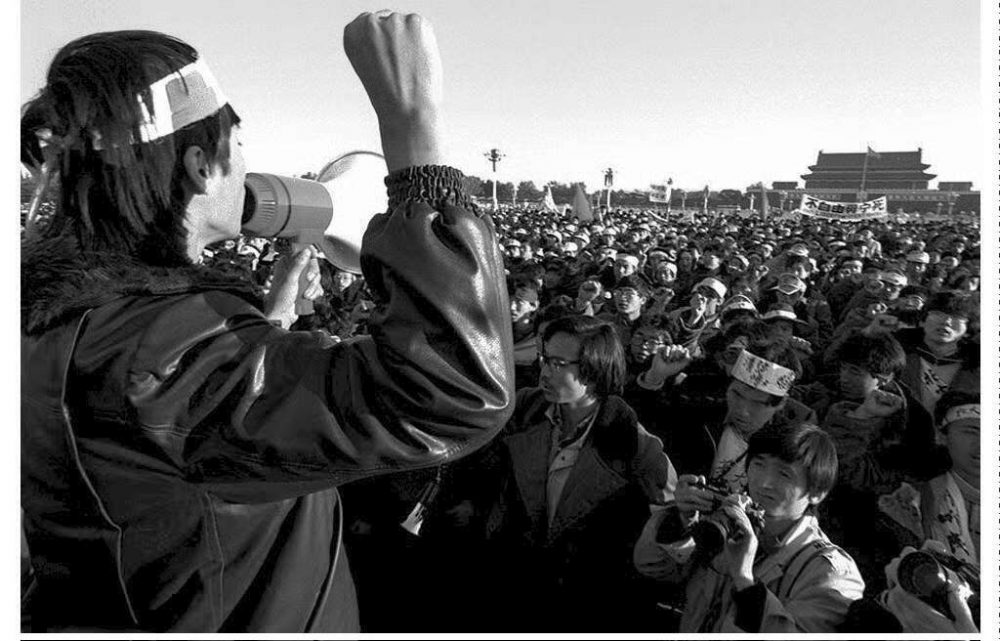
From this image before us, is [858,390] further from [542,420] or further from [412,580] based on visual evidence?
[412,580]

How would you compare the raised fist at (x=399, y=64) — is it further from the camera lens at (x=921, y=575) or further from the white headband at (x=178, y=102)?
the camera lens at (x=921, y=575)

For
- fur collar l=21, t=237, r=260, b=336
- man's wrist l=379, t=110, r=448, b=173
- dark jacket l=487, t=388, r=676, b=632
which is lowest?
dark jacket l=487, t=388, r=676, b=632

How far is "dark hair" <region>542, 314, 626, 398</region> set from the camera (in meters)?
2.85

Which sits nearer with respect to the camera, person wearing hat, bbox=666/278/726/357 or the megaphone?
the megaphone

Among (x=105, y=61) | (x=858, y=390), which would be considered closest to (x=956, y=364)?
(x=858, y=390)

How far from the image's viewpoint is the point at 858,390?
3.44m

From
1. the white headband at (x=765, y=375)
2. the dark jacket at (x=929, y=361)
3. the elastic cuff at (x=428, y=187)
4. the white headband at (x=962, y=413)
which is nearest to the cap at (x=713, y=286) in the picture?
the dark jacket at (x=929, y=361)

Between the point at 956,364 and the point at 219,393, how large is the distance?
462cm

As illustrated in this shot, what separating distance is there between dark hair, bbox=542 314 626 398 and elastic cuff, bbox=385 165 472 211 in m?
2.06

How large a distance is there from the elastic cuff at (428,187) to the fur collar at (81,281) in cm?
29

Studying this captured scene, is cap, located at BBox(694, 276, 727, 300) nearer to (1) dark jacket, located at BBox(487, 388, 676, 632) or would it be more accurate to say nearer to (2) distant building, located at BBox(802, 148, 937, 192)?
(1) dark jacket, located at BBox(487, 388, 676, 632)

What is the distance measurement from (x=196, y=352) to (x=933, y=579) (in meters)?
1.77

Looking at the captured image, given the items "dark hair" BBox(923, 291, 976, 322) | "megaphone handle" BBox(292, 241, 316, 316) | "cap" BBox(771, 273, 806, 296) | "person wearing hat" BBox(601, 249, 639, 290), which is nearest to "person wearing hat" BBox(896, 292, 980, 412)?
"dark hair" BBox(923, 291, 976, 322)

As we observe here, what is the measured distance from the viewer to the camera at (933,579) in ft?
5.22
